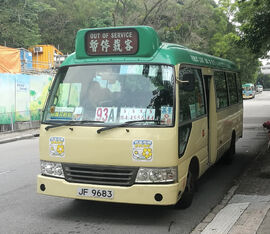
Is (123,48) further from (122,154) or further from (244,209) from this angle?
(244,209)

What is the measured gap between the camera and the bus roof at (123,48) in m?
5.32

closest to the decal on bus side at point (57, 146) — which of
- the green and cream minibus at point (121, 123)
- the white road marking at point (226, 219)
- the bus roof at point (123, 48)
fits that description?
the green and cream minibus at point (121, 123)

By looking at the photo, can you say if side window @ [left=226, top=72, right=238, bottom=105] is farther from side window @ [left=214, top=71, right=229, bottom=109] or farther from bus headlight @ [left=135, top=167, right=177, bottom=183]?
bus headlight @ [left=135, top=167, right=177, bottom=183]

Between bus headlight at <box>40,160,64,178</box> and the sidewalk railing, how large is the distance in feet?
44.3

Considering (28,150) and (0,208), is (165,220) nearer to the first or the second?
(0,208)

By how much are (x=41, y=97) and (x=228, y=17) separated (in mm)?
28801

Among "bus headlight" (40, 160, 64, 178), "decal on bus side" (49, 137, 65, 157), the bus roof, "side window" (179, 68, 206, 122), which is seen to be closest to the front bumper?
"bus headlight" (40, 160, 64, 178)

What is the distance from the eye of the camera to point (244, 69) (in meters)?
49.3

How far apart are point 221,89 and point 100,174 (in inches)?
161

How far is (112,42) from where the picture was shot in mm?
5445

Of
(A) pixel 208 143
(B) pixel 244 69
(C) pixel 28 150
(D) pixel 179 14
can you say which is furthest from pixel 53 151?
(B) pixel 244 69

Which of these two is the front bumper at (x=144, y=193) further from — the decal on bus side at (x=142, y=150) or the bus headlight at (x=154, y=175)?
the decal on bus side at (x=142, y=150)

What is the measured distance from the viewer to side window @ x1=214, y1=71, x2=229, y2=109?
7.84 metres

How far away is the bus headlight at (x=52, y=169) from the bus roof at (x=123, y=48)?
4.78 feet
